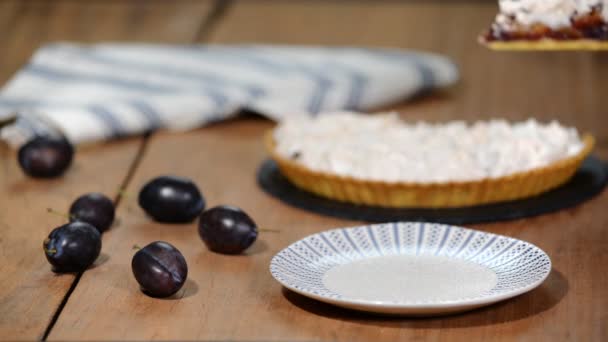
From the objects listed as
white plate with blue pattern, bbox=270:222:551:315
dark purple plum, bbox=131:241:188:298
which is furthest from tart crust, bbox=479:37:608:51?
dark purple plum, bbox=131:241:188:298

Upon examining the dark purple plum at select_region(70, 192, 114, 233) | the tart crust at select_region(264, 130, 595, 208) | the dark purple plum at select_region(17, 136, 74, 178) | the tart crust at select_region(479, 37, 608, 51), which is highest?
the tart crust at select_region(479, 37, 608, 51)

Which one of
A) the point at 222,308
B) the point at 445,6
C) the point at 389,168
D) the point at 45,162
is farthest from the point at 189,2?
the point at 222,308

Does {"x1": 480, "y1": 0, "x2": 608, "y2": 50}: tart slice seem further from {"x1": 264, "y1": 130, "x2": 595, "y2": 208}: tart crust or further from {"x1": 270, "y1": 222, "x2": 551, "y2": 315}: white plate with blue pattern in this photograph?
{"x1": 270, "y1": 222, "x2": 551, "y2": 315}: white plate with blue pattern

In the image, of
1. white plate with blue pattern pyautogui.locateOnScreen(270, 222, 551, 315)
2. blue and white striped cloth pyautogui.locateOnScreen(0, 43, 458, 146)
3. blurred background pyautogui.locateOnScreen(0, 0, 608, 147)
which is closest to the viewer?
Answer: white plate with blue pattern pyautogui.locateOnScreen(270, 222, 551, 315)

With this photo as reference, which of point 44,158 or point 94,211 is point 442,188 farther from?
point 44,158

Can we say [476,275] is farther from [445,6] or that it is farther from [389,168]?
[445,6]

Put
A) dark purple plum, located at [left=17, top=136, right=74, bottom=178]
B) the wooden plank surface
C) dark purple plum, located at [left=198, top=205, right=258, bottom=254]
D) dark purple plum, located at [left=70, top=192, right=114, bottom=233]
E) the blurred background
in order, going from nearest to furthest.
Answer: the wooden plank surface < dark purple plum, located at [left=198, top=205, right=258, bottom=254] < dark purple plum, located at [left=70, top=192, right=114, bottom=233] < dark purple plum, located at [left=17, top=136, right=74, bottom=178] < the blurred background
